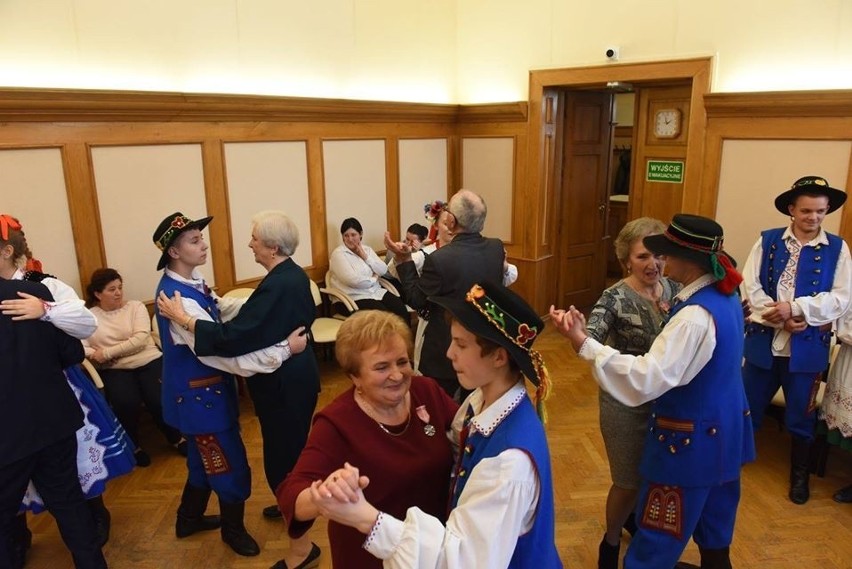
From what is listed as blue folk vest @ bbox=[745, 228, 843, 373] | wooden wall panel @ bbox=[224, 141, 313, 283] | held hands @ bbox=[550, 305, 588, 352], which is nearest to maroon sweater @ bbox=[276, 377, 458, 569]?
held hands @ bbox=[550, 305, 588, 352]

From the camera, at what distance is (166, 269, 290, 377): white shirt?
257 centimetres

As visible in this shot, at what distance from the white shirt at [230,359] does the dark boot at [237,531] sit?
80 cm

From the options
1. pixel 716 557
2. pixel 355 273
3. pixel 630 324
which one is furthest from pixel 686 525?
pixel 355 273

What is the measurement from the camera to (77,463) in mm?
2734

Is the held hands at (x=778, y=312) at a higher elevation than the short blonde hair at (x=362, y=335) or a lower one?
lower

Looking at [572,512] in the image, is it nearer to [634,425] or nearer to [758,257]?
[634,425]

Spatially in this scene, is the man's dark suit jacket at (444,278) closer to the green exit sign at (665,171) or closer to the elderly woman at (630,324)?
the elderly woman at (630,324)

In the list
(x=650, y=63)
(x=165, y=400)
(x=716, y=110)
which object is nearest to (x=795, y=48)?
(x=716, y=110)

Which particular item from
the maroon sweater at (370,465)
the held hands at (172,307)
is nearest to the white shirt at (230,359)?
the held hands at (172,307)

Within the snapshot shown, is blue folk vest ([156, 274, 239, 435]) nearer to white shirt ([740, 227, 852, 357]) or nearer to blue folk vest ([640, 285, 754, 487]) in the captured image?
blue folk vest ([640, 285, 754, 487])

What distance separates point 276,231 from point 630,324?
155 cm

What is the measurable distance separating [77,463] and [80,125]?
6.92ft

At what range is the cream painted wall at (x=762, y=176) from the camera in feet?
14.4

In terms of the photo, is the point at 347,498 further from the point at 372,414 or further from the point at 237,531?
the point at 237,531
